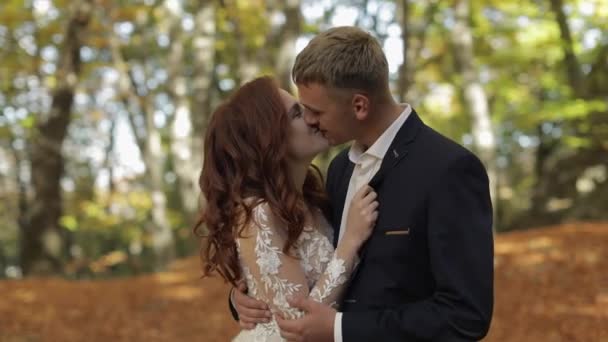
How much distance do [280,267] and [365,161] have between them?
0.49m

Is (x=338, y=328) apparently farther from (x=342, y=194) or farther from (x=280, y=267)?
(x=342, y=194)

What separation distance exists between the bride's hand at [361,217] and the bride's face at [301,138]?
33 cm

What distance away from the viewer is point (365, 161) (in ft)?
8.96

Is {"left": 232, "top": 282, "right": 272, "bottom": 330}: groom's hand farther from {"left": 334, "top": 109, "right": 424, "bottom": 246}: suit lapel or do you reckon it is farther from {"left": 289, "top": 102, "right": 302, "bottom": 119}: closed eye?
{"left": 289, "top": 102, "right": 302, "bottom": 119}: closed eye

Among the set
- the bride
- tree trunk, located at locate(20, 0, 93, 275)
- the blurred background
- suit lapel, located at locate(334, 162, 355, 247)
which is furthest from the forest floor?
the bride

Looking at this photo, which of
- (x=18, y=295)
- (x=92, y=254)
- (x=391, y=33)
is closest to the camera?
(x=18, y=295)

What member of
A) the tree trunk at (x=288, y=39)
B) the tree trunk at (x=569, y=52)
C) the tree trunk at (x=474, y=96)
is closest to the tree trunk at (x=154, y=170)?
the tree trunk at (x=288, y=39)

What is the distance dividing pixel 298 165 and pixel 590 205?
1568cm

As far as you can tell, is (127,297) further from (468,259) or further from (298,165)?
A: (468,259)

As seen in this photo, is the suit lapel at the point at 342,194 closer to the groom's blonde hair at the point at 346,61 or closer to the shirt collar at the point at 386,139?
the shirt collar at the point at 386,139

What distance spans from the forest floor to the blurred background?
0.04 metres

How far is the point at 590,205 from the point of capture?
1731 cm

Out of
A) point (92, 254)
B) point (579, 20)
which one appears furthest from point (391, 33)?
point (92, 254)

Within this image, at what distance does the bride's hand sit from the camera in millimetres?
2553
